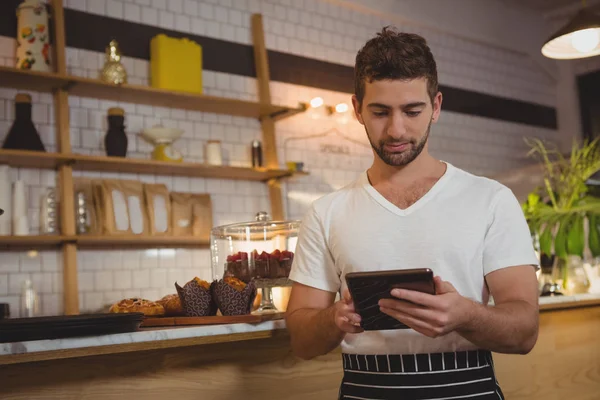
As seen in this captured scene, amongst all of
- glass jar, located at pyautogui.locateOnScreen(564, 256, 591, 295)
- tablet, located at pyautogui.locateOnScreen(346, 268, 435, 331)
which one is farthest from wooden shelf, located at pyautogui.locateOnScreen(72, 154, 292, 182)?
tablet, located at pyautogui.locateOnScreen(346, 268, 435, 331)

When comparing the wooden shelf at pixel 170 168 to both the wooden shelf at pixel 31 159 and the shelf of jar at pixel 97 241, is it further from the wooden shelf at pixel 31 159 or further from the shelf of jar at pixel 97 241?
the shelf of jar at pixel 97 241

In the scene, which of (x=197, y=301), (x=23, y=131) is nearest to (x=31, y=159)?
(x=23, y=131)

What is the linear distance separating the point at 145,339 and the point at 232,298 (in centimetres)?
47

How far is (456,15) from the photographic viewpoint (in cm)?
664

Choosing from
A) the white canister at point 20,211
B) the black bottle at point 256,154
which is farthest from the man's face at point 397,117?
the black bottle at point 256,154

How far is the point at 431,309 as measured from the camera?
146 cm

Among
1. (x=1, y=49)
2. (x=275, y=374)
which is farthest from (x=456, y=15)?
(x=275, y=374)

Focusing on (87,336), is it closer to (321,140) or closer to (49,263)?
(49,263)

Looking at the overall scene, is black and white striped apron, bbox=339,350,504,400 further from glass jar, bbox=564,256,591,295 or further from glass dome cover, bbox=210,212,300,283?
glass jar, bbox=564,256,591,295

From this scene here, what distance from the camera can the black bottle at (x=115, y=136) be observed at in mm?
4434

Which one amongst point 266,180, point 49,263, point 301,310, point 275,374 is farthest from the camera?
point 266,180

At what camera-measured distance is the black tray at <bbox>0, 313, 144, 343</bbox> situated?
5.24 ft

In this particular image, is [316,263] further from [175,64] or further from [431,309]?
[175,64]

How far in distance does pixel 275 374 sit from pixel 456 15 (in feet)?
16.8
